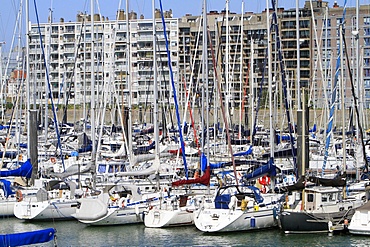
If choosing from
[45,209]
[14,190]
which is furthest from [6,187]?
[45,209]

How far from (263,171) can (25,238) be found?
14.0m

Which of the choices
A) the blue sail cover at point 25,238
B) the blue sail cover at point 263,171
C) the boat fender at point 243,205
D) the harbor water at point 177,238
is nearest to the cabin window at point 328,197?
the harbor water at point 177,238

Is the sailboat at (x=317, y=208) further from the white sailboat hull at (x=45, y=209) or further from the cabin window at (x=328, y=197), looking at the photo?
the white sailboat hull at (x=45, y=209)

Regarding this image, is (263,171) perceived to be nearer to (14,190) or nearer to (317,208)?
(317,208)

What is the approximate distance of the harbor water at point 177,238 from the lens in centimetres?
2834

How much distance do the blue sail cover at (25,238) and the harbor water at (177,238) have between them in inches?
257

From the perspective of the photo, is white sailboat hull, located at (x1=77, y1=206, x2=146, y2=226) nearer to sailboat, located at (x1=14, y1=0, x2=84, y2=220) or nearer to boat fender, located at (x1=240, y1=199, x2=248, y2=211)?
sailboat, located at (x1=14, y1=0, x2=84, y2=220)

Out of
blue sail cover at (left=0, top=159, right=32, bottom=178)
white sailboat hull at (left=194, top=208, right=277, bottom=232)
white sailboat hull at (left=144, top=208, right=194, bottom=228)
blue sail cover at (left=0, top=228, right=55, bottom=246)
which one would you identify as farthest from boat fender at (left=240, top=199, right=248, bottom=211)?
blue sail cover at (left=0, top=159, right=32, bottom=178)

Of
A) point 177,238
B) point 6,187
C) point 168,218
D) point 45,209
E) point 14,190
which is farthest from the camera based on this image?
point 14,190

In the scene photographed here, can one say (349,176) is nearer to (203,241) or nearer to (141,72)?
(203,241)

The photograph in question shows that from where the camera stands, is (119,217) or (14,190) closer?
(119,217)

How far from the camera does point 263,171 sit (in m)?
33.0

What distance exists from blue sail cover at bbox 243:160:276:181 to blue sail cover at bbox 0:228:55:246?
13381 mm

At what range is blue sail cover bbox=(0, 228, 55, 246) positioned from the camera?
2069cm
